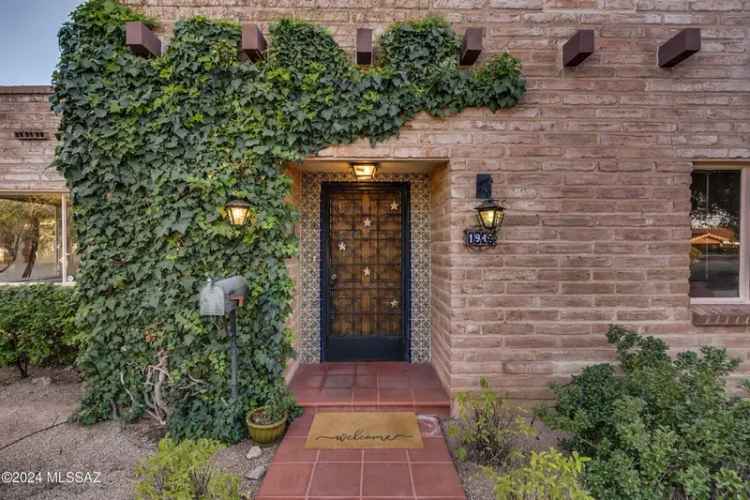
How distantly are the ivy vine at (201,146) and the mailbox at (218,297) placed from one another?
0.32m

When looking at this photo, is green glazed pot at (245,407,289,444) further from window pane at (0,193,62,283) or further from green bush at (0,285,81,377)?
window pane at (0,193,62,283)

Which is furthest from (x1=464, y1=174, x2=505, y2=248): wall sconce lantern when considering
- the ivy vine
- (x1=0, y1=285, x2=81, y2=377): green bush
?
(x1=0, y1=285, x2=81, y2=377): green bush

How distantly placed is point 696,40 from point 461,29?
1937 mm

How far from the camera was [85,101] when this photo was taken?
2.97m

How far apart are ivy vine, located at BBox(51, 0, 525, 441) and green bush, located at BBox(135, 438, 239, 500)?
3.27 ft

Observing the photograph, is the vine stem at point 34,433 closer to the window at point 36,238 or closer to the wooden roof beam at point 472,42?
the window at point 36,238

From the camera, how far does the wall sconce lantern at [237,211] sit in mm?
2904

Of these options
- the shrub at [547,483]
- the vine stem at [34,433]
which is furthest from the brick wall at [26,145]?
the shrub at [547,483]

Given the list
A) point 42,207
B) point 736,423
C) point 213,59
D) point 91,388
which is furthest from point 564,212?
point 42,207

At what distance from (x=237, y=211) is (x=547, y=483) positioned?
9.06 feet

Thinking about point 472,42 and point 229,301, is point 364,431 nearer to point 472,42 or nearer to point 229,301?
point 229,301

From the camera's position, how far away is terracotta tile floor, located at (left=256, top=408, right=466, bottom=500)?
2.20 m

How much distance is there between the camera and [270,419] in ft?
9.19

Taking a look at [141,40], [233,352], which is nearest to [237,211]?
[233,352]
